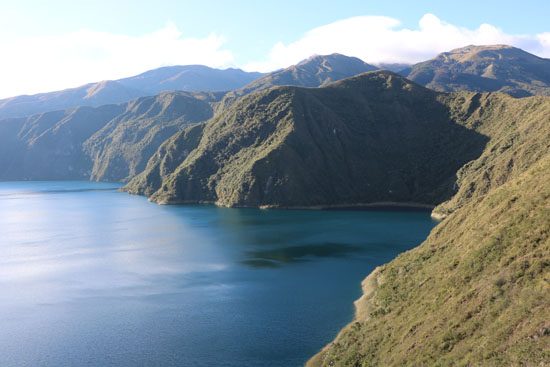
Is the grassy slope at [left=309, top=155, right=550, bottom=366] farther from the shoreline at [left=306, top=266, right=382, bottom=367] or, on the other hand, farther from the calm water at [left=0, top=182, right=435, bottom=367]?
the calm water at [left=0, top=182, right=435, bottom=367]

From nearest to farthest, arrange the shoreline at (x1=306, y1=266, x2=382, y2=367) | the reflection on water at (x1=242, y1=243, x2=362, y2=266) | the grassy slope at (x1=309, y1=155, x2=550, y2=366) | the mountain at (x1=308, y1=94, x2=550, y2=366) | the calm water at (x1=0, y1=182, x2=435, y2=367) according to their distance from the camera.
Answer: the grassy slope at (x1=309, y1=155, x2=550, y2=366) → the mountain at (x1=308, y1=94, x2=550, y2=366) → the shoreline at (x1=306, y1=266, x2=382, y2=367) → the calm water at (x1=0, y1=182, x2=435, y2=367) → the reflection on water at (x1=242, y1=243, x2=362, y2=266)

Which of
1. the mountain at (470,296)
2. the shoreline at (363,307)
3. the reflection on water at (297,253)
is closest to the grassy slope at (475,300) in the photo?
the mountain at (470,296)

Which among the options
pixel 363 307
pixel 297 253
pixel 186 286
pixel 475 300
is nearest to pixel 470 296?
pixel 475 300

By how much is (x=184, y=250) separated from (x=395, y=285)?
68240 millimetres

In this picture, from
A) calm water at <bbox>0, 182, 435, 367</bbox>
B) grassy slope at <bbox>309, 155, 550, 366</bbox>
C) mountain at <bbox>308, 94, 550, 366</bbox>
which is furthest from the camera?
calm water at <bbox>0, 182, 435, 367</bbox>

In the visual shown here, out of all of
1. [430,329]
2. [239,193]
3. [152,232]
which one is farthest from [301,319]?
[239,193]

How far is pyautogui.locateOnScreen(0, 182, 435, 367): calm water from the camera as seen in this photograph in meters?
57.4

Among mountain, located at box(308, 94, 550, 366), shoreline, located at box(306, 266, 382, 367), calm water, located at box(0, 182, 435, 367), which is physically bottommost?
calm water, located at box(0, 182, 435, 367)

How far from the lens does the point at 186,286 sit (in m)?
84.8

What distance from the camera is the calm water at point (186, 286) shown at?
57.4m

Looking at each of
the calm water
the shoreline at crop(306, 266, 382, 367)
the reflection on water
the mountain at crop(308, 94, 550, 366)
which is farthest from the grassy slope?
the reflection on water

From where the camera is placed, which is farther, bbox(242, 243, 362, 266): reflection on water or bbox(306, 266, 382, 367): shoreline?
bbox(242, 243, 362, 266): reflection on water

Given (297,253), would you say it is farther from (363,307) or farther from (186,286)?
(363,307)

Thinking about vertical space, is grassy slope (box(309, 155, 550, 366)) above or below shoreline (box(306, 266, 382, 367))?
above
